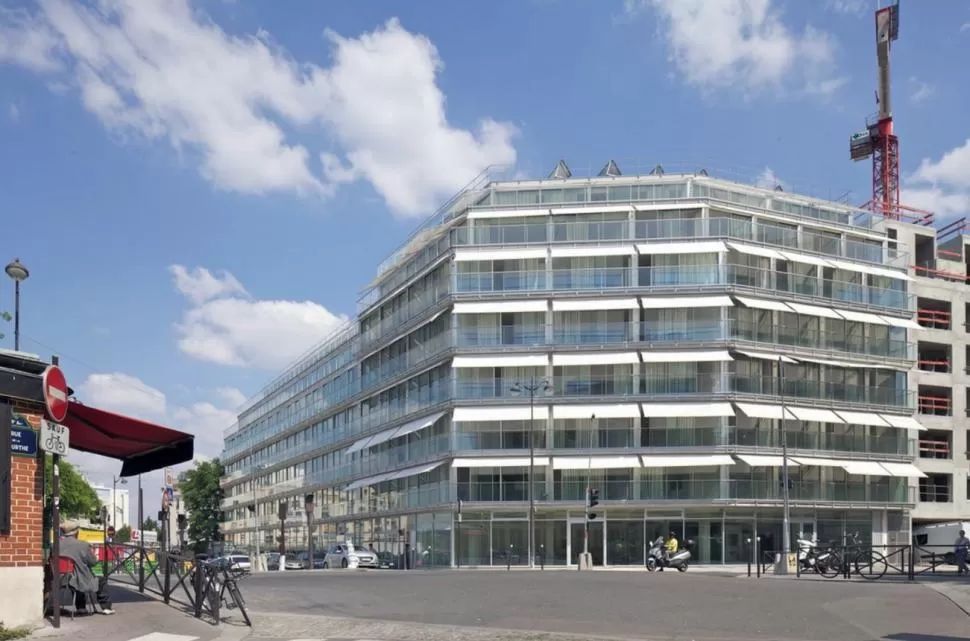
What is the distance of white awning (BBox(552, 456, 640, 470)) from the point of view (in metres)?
58.4

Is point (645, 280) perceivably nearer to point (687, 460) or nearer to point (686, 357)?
point (686, 357)

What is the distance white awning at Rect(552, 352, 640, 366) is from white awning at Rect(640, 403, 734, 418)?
2563 mm

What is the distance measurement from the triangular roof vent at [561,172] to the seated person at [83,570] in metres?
51.9

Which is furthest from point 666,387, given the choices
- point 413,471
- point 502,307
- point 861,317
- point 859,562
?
point 859,562

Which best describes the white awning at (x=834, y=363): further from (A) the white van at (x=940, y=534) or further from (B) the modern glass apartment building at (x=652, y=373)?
(A) the white van at (x=940, y=534)

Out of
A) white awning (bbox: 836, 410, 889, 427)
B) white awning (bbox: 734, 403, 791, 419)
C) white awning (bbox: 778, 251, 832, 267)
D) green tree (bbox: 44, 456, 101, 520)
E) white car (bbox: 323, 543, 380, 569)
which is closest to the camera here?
white awning (bbox: 734, 403, 791, 419)

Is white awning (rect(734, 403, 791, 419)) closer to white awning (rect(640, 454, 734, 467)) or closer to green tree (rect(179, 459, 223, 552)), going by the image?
white awning (rect(640, 454, 734, 467))

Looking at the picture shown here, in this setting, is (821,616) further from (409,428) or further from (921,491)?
(921,491)

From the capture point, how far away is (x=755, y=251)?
60406 mm

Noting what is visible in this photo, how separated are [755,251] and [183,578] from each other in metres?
48.1

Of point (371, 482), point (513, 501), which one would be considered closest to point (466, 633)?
point (513, 501)

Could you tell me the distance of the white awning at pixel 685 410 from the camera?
5766 centimetres

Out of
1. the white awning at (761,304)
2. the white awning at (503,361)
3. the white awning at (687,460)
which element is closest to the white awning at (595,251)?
the white awning at (503,361)

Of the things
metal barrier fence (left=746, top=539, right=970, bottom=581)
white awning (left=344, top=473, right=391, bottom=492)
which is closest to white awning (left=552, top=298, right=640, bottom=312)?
white awning (left=344, top=473, right=391, bottom=492)
